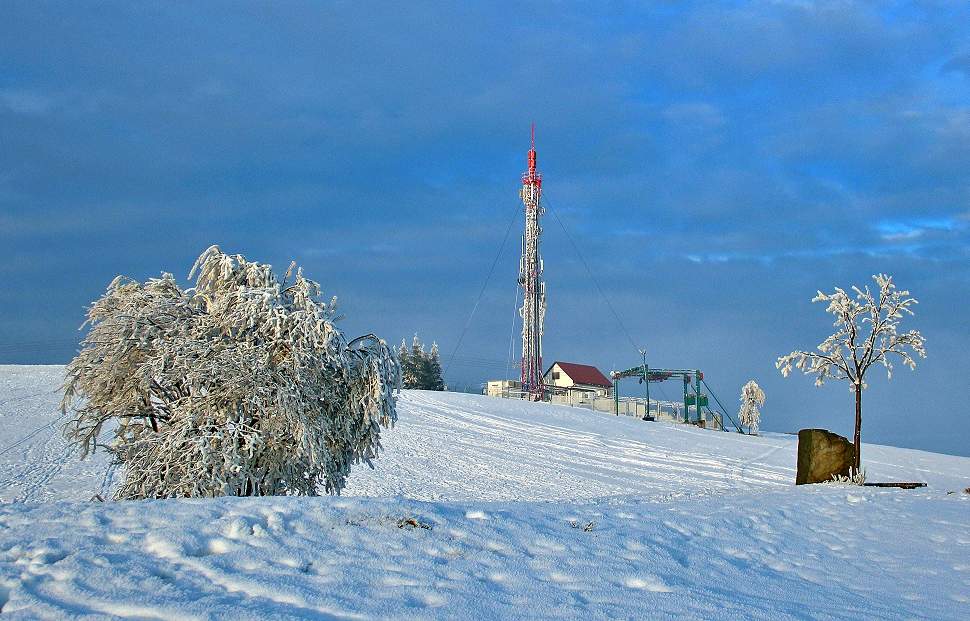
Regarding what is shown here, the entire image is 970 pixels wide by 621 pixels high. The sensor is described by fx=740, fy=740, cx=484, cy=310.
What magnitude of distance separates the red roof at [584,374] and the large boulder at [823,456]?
60.2 metres

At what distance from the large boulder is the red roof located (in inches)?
2370

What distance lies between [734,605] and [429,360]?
279ft

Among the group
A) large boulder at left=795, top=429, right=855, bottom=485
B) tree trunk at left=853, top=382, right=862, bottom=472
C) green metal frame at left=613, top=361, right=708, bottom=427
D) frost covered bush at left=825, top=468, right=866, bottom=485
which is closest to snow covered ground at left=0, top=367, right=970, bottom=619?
frost covered bush at left=825, top=468, right=866, bottom=485

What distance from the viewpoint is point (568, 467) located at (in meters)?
32.5

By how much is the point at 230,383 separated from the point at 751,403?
73.3 metres

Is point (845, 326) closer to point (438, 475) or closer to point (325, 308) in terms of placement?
point (438, 475)

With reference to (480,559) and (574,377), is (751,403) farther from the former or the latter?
(480,559)

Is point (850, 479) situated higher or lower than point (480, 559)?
lower

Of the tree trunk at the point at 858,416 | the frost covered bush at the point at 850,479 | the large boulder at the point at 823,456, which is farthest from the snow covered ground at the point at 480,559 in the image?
the tree trunk at the point at 858,416

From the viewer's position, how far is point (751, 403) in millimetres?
78688

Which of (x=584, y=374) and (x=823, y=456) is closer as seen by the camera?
(x=823, y=456)

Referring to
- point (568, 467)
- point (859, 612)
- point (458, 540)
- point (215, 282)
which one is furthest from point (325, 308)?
point (568, 467)

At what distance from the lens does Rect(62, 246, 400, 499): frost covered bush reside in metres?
13.9

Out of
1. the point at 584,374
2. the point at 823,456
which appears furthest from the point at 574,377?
the point at 823,456
